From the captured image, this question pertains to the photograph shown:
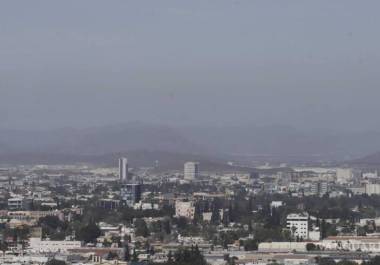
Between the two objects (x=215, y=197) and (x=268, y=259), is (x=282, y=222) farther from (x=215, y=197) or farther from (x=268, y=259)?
(x=215, y=197)

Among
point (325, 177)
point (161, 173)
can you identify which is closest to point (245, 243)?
point (325, 177)

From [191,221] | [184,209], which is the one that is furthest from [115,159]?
[191,221]

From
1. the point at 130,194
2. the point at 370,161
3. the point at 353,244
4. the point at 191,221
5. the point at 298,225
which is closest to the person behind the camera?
the point at 353,244

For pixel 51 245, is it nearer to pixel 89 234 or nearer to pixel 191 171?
pixel 89 234

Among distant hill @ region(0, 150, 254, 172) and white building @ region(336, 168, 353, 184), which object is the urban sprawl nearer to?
white building @ region(336, 168, 353, 184)

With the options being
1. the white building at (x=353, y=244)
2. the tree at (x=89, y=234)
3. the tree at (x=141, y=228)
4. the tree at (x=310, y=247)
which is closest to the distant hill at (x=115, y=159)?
the tree at (x=141, y=228)
